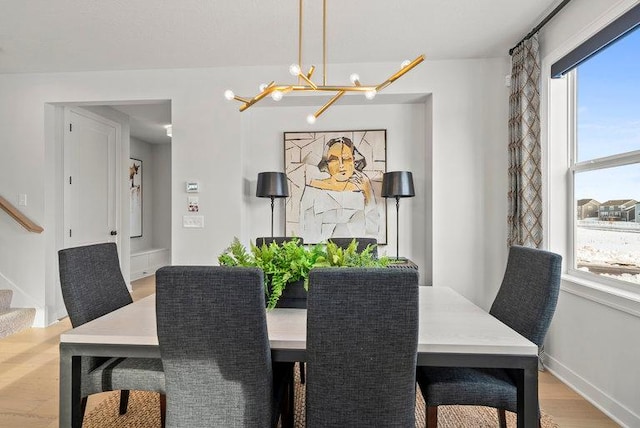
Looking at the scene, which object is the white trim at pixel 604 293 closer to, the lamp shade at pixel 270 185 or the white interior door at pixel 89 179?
the lamp shade at pixel 270 185

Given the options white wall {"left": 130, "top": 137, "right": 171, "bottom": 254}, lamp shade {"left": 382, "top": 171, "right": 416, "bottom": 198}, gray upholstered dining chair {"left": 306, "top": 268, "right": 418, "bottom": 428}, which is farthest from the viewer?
white wall {"left": 130, "top": 137, "right": 171, "bottom": 254}

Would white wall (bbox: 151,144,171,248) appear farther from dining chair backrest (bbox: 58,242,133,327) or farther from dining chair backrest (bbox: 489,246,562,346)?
dining chair backrest (bbox: 489,246,562,346)

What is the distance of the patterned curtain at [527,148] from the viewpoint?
8.90 feet

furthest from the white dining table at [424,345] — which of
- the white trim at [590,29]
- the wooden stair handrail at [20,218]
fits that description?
the wooden stair handrail at [20,218]

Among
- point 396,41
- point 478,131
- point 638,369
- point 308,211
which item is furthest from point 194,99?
point 638,369

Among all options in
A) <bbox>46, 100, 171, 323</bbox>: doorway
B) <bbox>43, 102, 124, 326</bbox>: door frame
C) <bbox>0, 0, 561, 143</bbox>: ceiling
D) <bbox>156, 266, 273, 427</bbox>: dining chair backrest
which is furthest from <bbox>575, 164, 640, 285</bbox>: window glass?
<bbox>43, 102, 124, 326</bbox>: door frame

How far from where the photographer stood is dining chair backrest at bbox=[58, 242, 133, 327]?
1628 millimetres

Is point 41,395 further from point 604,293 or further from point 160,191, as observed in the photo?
point 160,191

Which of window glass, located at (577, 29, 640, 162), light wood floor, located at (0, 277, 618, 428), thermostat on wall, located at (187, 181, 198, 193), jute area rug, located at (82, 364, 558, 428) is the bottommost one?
jute area rug, located at (82, 364, 558, 428)

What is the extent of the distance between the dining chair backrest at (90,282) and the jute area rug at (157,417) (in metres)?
0.68

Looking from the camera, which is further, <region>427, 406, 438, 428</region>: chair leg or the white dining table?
<region>427, 406, 438, 428</region>: chair leg

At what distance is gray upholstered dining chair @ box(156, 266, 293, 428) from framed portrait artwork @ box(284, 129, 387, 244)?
2.46m

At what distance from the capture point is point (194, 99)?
3.50 meters

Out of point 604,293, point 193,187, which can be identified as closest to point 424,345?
point 604,293
